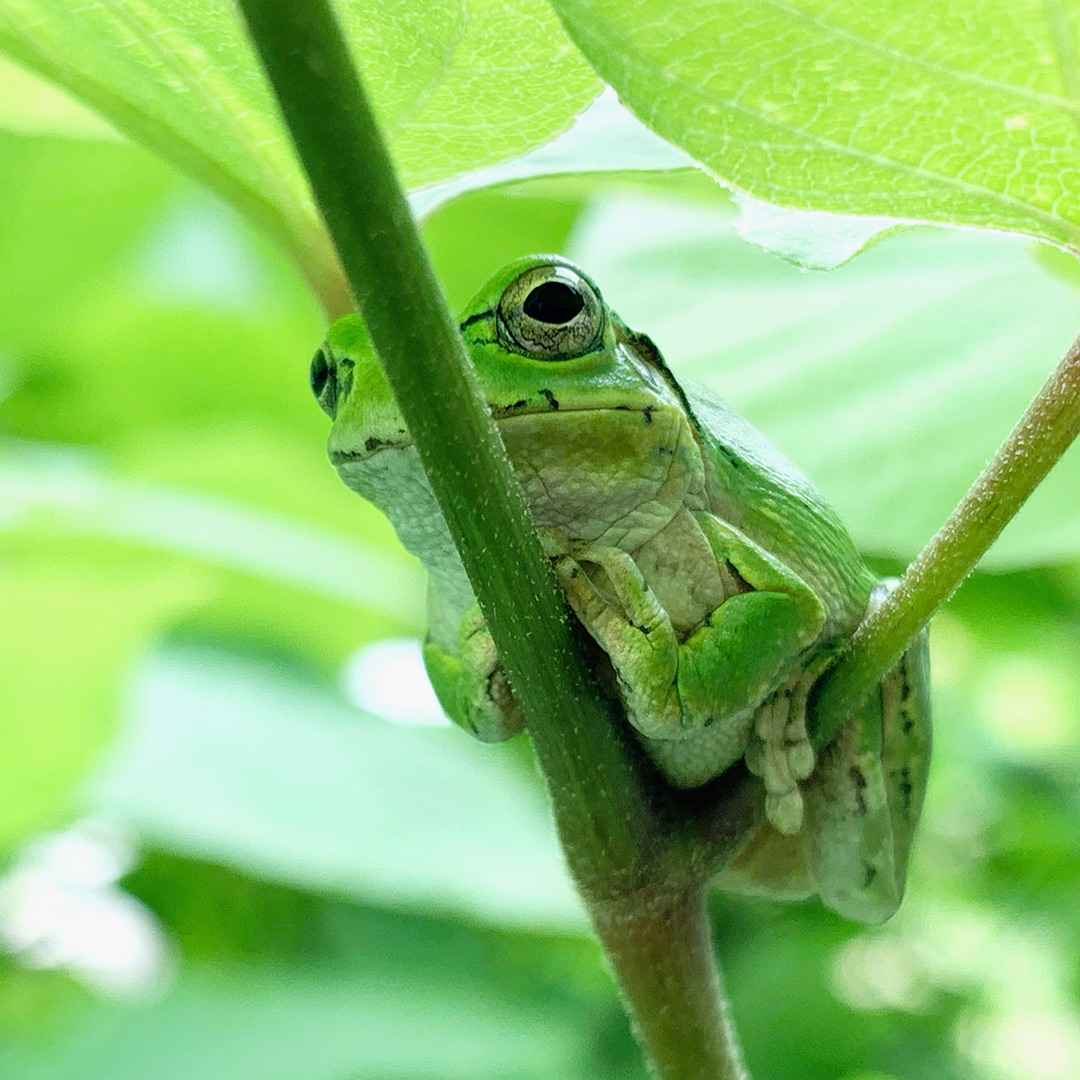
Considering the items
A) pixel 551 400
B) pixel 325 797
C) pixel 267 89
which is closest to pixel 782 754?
pixel 551 400

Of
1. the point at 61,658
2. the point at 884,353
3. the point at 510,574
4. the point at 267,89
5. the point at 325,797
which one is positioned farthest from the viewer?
the point at 325,797

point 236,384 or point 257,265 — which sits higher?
point 257,265

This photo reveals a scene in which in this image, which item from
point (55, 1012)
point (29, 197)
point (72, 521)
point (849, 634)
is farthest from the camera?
point (55, 1012)

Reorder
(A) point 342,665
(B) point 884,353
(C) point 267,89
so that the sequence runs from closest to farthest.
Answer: (C) point 267,89 → (B) point 884,353 → (A) point 342,665

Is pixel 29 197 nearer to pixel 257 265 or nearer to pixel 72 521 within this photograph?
pixel 257 265

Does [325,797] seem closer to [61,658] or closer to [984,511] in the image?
[61,658]

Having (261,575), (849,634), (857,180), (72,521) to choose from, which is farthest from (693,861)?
(261,575)
